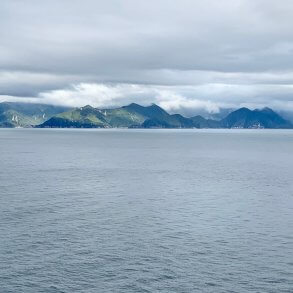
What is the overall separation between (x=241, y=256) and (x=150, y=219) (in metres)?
33.6

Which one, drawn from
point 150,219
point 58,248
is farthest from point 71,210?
point 58,248

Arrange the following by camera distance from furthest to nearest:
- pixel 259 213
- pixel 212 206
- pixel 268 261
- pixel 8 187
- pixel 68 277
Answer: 1. pixel 8 187
2. pixel 212 206
3. pixel 259 213
4. pixel 268 261
5. pixel 68 277

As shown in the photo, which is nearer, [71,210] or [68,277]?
[68,277]

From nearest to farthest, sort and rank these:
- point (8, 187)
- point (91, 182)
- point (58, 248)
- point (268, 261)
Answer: point (268, 261)
point (58, 248)
point (8, 187)
point (91, 182)

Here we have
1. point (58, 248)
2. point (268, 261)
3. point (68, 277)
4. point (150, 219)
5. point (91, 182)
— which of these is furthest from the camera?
point (91, 182)

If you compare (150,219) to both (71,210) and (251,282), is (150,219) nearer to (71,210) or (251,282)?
(71,210)

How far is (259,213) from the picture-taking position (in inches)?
4715

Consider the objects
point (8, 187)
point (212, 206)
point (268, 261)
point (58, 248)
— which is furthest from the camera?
point (8, 187)

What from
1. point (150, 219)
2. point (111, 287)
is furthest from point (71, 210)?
point (111, 287)

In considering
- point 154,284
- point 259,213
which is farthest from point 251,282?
point 259,213

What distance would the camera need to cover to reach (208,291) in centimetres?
6844

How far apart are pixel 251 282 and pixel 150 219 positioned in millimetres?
43825

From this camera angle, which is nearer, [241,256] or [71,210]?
[241,256]

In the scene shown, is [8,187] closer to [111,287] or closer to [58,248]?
[58,248]
